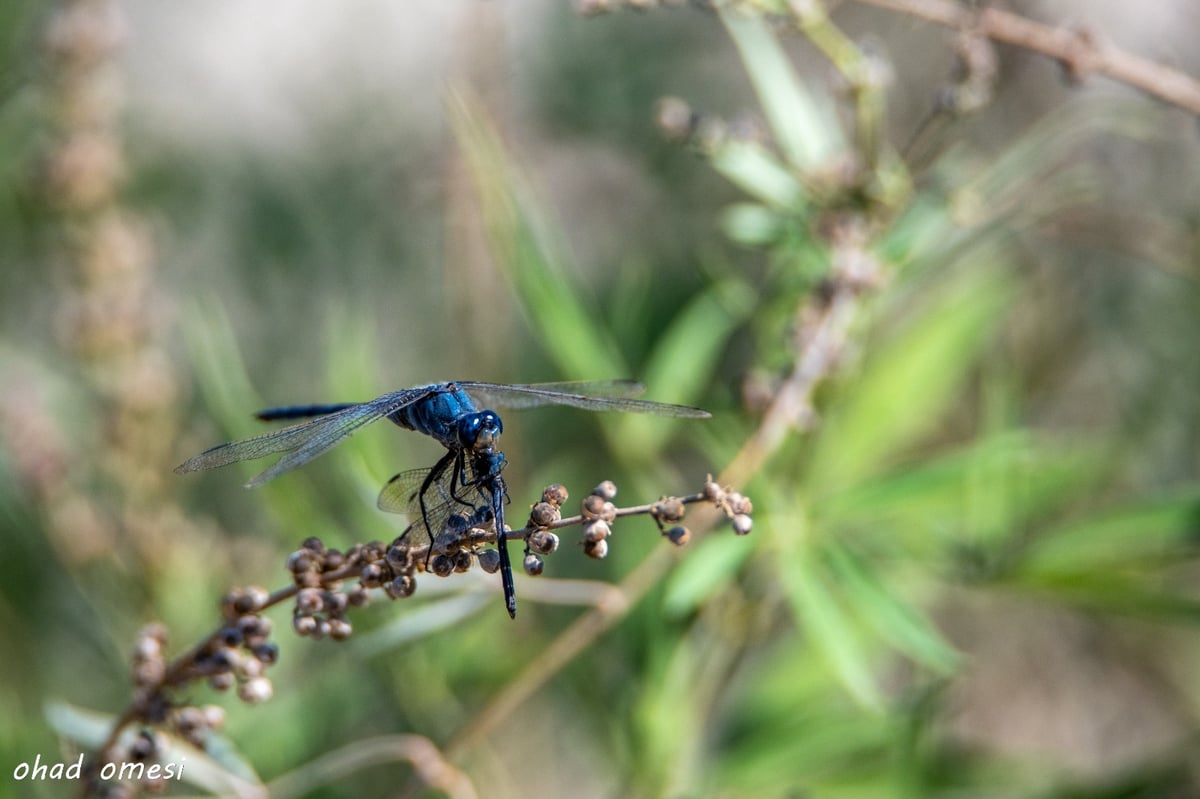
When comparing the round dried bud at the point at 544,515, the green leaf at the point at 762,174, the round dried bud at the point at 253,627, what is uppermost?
the green leaf at the point at 762,174

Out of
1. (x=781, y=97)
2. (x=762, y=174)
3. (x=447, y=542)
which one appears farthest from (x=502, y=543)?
(x=781, y=97)

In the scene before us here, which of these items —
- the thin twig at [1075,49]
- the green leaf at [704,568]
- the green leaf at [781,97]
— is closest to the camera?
the green leaf at [704,568]

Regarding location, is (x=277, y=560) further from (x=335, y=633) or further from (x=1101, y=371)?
(x=1101, y=371)

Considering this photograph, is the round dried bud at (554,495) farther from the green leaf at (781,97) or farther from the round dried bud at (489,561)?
the green leaf at (781,97)

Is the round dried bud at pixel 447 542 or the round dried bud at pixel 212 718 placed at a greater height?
the round dried bud at pixel 447 542

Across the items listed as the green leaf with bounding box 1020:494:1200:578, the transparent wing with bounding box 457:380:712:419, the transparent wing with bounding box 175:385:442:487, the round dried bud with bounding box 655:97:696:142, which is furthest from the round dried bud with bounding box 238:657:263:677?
the green leaf with bounding box 1020:494:1200:578

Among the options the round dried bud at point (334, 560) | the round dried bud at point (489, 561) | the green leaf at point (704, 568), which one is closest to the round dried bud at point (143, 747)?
the round dried bud at point (334, 560)

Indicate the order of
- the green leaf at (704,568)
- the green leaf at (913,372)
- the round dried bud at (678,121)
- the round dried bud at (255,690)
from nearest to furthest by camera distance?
the round dried bud at (255,690) → the green leaf at (704,568) → the round dried bud at (678,121) → the green leaf at (913,372)

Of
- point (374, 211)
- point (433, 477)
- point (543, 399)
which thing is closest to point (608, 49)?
point (374, 211)
